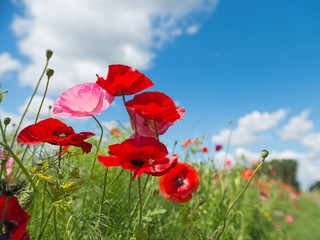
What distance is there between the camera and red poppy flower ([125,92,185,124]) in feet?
2.34

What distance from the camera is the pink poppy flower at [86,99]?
2.59ft

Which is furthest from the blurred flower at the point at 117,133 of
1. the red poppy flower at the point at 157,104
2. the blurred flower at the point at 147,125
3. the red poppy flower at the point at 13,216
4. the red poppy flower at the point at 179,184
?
the red poppy flower at the point at 13,216

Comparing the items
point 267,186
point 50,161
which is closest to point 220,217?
point 50,161

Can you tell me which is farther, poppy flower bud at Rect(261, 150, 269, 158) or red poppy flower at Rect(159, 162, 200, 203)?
red poppy flower at Rect(159, 162, 200, 203)

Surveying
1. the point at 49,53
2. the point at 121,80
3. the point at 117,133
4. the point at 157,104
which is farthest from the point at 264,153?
the point at 117,133

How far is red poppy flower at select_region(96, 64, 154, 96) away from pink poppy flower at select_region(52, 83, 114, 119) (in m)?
0.07

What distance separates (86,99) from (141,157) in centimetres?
23

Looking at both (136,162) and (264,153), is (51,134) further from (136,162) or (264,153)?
(264,153)

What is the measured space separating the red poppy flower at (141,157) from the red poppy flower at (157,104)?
64 mm

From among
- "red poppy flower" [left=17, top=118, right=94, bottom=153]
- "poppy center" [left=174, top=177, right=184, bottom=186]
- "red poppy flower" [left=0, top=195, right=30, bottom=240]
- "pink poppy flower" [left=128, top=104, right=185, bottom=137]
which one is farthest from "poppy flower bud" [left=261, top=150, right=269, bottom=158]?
"red poppy flower" [left=0, top=195, right=30, bottom=240]

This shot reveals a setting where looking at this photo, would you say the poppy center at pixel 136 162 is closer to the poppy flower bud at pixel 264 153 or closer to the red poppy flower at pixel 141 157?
the red poppy flower at pixel 141 157

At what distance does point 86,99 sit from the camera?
0.79 metres

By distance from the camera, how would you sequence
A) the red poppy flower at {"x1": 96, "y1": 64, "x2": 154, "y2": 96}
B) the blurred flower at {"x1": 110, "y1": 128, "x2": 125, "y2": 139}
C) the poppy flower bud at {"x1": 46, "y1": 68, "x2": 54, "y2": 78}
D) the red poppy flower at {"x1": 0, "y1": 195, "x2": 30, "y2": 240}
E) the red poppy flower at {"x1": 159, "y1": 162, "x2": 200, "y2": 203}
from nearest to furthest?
the red poppy flower at {"x1": 0, "y1": 195, "x2": 30, "y2": 240} < the red poppy flower at {"x1": 96, "y1": 64, "x2": 154, "y2": 96} < the poppy flower bud at {"x1": 46, "y1": 68, "x2": 54, "y2": 78} < the red poppy flower at {"x1": 159, "y1": 162, "x2": 200, "y2": 203} < the blurred flower at {"x1": 110, "y1": 128, "x2": 125, "y2": 139}

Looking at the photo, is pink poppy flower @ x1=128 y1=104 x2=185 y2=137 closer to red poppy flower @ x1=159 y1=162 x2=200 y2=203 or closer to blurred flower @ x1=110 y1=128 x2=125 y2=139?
red poppy flower @ x1=159 y1=162 x2=200 y2=203
